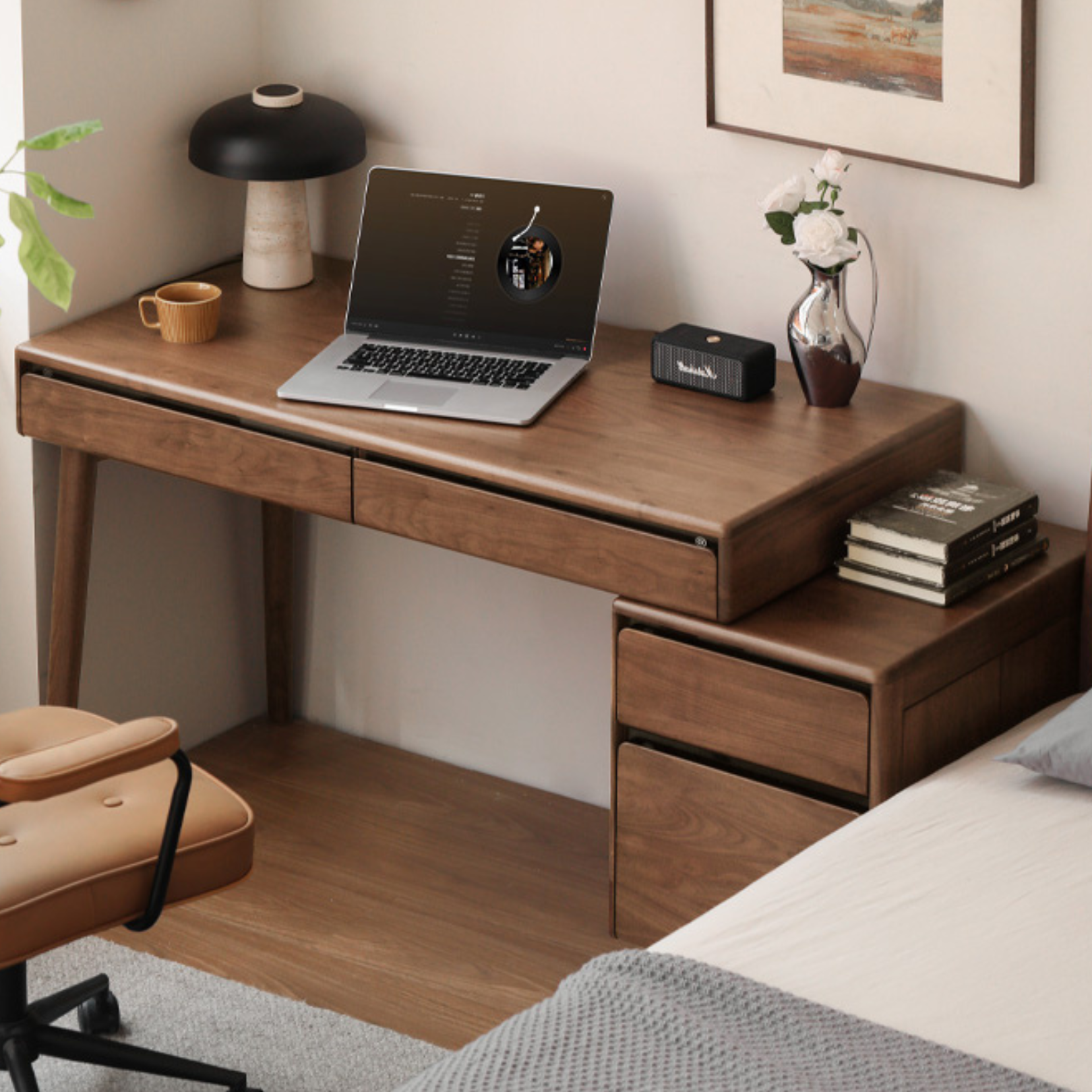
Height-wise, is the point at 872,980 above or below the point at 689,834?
above

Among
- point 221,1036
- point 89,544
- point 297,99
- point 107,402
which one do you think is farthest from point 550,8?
point 221,1036

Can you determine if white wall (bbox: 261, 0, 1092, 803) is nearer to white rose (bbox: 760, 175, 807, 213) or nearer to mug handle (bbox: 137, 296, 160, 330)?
white rose (bbox: 760, 175, 807, 213)

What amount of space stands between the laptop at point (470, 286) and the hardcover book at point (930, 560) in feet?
1.65

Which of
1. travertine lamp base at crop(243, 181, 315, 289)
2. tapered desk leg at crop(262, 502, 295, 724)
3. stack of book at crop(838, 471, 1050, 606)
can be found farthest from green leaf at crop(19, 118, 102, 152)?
tapered desk leg at crop(262, 502, 295, 724)

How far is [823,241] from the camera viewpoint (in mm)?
2561

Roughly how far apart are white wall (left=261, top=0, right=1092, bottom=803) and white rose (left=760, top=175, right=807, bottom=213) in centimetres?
14

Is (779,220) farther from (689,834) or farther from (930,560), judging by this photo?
(689,834)

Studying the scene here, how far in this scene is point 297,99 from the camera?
303 cm

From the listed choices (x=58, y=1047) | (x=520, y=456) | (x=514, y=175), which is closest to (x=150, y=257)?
(x=514, y=175)

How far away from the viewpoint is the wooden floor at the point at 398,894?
2.71m

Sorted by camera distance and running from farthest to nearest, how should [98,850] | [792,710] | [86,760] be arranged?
[792,710] → [98,850] → [86,760]

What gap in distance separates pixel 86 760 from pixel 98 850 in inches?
7.1

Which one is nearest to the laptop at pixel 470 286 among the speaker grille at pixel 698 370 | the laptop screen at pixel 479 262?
the laptop screen at pixel 479 262

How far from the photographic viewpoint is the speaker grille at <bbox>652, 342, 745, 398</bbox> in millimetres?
2688
